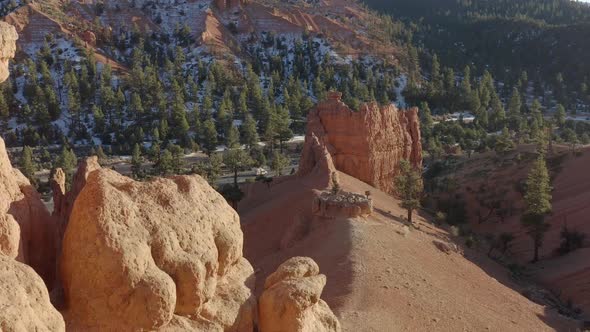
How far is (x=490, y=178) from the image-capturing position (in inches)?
1973

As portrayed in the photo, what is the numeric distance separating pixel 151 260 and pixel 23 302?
2.15 metres

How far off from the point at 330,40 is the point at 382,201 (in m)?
84.1

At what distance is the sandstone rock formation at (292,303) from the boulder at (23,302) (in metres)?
3.95

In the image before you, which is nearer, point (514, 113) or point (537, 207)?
point (537, 207)

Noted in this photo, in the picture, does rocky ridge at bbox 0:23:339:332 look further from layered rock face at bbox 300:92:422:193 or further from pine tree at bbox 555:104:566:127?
pine tree at bbox 555:104:566:127

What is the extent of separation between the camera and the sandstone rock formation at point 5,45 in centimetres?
948

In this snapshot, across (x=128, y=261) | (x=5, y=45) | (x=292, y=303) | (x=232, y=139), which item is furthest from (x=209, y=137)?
(x=128, y=261)

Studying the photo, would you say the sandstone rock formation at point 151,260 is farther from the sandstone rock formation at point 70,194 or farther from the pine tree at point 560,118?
the pine tree at point 560,118

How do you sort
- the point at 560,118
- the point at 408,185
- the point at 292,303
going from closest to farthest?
→ the point at 292,303 < the point at 408,185 < the point at 560,118

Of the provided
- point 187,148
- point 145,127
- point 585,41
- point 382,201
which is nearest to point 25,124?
point 145,127

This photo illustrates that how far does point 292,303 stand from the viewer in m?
10.1

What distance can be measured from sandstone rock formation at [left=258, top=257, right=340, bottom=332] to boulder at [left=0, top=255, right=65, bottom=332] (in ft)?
13.0

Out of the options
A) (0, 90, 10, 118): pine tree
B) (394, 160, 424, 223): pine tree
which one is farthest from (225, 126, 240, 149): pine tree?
(394, 160, 424, 223): pine tree

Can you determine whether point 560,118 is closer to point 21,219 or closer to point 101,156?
point 101,156
